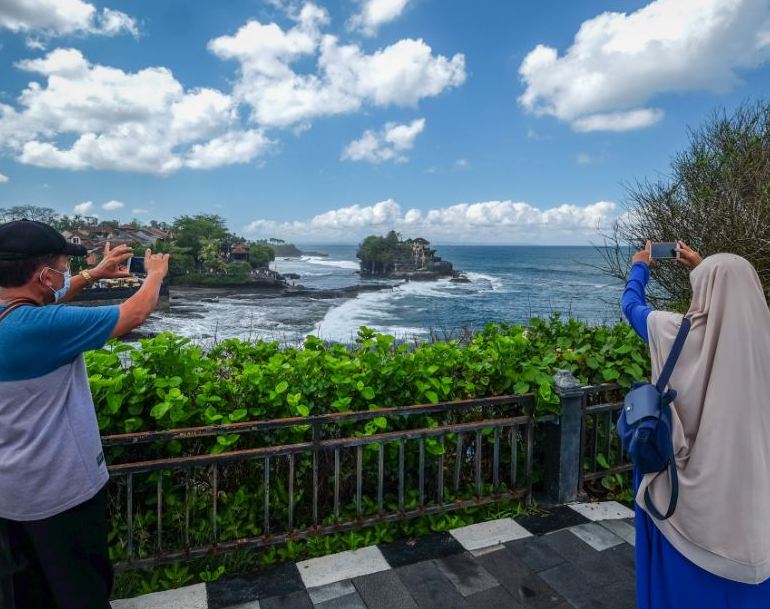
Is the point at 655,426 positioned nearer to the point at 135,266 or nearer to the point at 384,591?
the point at 384,591

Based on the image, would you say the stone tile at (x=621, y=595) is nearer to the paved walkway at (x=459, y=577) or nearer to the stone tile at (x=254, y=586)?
the paved walkway at (x=459, y=577)

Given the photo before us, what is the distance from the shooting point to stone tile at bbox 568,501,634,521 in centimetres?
362

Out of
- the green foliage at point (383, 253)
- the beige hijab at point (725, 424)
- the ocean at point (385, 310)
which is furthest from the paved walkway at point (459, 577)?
the green foliage at point (383, 253)

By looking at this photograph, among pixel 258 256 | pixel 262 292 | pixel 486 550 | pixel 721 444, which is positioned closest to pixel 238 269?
pixel 262 292

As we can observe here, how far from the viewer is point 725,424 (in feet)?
5.92

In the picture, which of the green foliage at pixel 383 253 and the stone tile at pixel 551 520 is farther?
the green foliage at pixel 383 253

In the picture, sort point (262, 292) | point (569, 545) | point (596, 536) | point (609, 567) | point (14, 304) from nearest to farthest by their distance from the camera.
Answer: point (14, 304)
point (609, 567)
point (569, 545)
point (596, 536)
point (262, 292)

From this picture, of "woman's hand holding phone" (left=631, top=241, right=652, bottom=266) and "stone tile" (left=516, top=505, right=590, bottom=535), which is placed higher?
"woman's hand holding phone" (left=631, top=241, right=652, bottom=266)

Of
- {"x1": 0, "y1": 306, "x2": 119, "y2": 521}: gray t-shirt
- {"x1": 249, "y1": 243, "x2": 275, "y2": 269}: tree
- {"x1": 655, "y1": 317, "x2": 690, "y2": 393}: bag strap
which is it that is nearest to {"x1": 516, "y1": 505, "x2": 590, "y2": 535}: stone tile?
{"x1": 655, "y1": 317, "x2": 690, "y2": 393}: bag strap

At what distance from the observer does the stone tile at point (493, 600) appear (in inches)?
105

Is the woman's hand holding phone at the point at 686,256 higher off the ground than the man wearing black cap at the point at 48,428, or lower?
higher

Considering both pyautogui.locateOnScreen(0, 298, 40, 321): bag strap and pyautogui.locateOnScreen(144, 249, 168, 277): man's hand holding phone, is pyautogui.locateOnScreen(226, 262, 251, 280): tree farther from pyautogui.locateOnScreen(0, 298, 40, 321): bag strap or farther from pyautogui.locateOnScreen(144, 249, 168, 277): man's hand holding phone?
pyautogui.locateOnScreen(0, 298, 40, 321): bag strap

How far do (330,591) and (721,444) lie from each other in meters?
2.20

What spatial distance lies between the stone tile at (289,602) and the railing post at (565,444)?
2108mm
